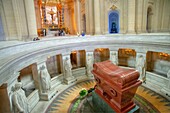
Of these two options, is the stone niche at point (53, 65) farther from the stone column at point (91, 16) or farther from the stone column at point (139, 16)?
the stone column at point (139, 16)

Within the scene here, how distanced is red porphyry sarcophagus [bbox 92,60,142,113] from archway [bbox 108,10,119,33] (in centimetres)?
959

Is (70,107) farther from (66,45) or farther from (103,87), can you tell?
(66,45)

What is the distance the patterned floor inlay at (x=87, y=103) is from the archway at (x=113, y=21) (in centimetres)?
808

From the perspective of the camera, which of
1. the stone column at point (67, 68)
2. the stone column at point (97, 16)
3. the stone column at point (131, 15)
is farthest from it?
the stone column at point (97, 16)

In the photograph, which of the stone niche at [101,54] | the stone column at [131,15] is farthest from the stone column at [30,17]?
the stone column at [131,15]

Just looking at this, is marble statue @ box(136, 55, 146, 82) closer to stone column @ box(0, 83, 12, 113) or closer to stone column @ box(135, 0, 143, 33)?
stone column @ box(135, 0, 143, 33)

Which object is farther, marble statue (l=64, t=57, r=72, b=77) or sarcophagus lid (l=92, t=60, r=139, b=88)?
marble statue (l=64, t=57, r=72, b=77)

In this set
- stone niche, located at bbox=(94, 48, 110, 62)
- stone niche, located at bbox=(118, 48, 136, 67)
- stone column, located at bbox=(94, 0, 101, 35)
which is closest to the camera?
stone niche, located at bbox=(118, 48, 136, 67)

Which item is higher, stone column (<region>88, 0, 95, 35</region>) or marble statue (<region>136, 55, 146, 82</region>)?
stone column (<region>88, 0, 95, 35</region>)

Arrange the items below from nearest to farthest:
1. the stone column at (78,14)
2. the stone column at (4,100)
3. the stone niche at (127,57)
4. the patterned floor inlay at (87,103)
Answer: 1. the stone column at (4,100)
2. the patterned floor inlay at (87,103)
3. the stone niche at (127,57)
4. the stone column at (78,14)

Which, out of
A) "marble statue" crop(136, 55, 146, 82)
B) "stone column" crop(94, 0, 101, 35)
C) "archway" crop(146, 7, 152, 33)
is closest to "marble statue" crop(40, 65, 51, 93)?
"marble statue" crop(136, 55, 146, 82)

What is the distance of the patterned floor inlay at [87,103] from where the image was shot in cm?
643

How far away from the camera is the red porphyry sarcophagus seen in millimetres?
4598

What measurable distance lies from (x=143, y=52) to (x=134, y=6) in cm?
558
